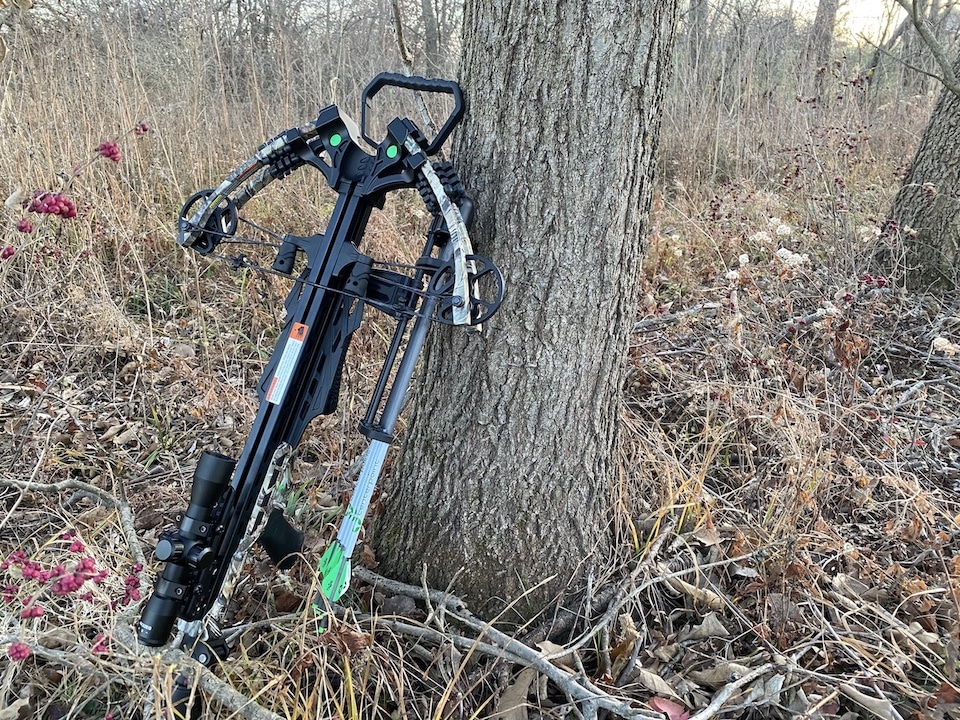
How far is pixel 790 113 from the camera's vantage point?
4645 millimetres

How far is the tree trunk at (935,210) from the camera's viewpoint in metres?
3.35

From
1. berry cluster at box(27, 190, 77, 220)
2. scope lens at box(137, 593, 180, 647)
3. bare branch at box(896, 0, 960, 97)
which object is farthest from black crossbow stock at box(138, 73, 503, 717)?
bare branch at box(896, 0, 960, 97)

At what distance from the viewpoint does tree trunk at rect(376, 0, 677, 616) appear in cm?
142

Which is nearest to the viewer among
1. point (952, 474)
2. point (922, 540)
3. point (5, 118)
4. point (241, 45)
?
point (922, 540)

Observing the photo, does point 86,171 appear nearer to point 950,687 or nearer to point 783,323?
point 783,323

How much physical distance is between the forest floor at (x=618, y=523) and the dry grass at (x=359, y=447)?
0.01 m

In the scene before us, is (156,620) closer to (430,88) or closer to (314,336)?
(314,336)

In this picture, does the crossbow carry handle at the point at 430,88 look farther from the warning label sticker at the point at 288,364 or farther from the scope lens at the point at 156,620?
the scope lens at the point at 156,620

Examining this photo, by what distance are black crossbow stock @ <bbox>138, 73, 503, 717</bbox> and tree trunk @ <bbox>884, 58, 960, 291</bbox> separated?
9.28 ft

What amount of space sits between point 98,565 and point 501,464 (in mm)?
1010

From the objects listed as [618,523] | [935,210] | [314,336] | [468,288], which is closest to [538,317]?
[468,288]

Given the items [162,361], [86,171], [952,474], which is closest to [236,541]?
[162,361]

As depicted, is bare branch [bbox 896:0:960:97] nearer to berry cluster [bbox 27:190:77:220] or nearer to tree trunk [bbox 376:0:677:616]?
tree trunk [bbox 376:0:677:616]

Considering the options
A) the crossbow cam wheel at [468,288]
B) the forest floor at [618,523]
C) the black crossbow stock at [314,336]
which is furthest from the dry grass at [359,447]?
the crossbow cam wheel at [468,288]
